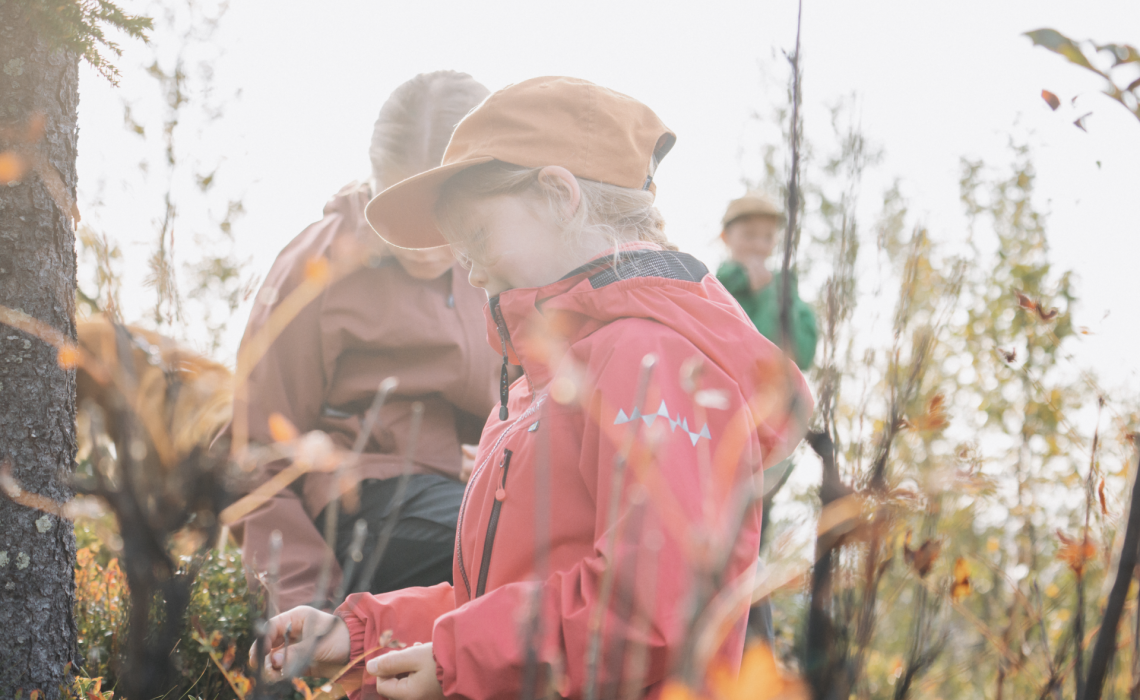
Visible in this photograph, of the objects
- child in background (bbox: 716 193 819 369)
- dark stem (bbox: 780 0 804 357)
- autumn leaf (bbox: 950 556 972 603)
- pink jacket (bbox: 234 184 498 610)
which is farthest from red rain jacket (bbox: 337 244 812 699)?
child in background (bbox: 716 193 819 369)

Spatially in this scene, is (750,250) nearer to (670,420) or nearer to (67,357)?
(670,420)

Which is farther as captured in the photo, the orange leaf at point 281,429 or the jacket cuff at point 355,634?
the orange leaf at point 281,429

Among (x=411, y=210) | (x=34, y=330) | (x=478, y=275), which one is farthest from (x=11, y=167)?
(x=478, y=275)

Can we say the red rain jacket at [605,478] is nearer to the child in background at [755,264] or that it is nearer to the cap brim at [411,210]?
the cap brim at [411,210]

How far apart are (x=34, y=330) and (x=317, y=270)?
0.98m

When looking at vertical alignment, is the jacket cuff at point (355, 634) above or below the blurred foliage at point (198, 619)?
above

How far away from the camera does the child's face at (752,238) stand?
3.96 metres

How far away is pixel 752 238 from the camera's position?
157 inches

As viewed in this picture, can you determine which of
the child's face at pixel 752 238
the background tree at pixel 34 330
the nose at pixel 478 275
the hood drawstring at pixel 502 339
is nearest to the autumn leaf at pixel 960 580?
the hood drawstring at pixel 502 339

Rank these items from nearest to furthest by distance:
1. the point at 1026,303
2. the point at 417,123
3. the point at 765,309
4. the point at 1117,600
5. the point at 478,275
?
the point at 1117,600 → the point at 1026,303 → the point at 478,275 → the point at 417,123 → the point at 765,309

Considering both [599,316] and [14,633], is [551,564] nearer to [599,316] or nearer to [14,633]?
[599,316]

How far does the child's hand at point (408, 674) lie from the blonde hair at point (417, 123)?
1.60 meters

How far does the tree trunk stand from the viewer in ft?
4.44

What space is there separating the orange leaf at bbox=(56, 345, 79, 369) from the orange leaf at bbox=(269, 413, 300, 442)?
31.9 inches
